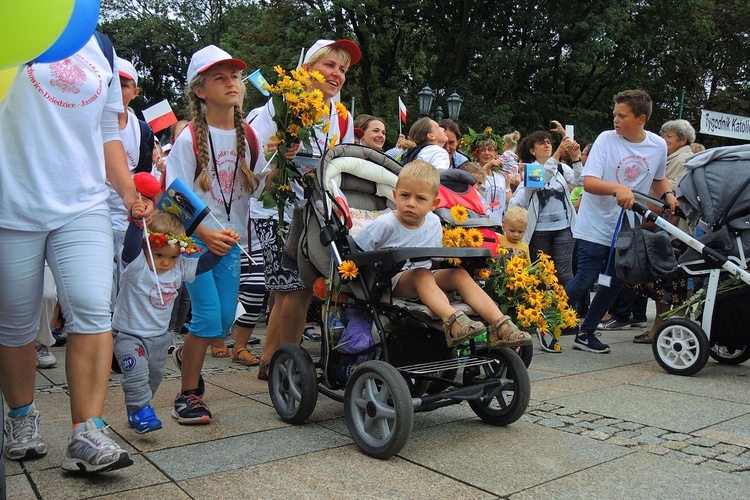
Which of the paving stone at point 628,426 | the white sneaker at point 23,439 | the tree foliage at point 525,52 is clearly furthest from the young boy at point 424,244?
the tree foliage at point 525,52

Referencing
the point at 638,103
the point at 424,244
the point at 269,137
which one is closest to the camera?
the point at 424,244

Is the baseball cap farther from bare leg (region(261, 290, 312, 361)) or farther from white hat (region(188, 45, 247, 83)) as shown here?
bare leg (region(261, 290, 312, 361))

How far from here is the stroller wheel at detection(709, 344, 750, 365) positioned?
5.41 meters

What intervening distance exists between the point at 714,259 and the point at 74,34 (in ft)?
14.2

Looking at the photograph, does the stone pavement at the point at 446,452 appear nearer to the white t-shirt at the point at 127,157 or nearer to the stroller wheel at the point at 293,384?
the stroller wheel at the point at 293,384

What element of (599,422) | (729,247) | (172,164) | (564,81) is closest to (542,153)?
(729,247)

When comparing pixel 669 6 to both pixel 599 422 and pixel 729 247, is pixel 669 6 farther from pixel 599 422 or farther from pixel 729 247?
pixel 599 422

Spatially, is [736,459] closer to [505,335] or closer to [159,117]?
[505,335]

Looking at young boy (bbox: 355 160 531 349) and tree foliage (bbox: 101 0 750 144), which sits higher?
tree foliage (bbox: 101 0 750 144)

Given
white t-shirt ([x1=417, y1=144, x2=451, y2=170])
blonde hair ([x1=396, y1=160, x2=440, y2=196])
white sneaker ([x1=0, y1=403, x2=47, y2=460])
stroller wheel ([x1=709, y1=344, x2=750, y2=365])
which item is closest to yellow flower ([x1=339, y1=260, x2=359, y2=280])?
blonde hair ([x1=396, y1=160, x2=440, y2=196])

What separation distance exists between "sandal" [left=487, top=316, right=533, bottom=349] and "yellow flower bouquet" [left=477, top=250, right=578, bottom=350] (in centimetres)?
21

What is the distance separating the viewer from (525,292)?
3.64 m

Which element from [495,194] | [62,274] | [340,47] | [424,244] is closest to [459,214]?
[424,244]

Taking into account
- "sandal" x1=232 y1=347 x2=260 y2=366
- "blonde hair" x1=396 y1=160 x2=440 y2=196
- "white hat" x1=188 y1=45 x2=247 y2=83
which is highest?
"white hat" x1=188 y1=45 x2=247 y2=83
